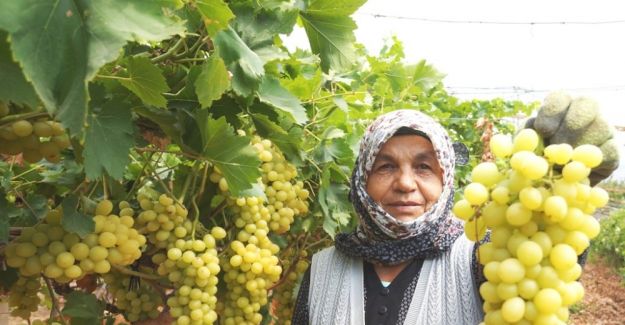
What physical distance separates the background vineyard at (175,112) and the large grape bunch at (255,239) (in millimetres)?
15

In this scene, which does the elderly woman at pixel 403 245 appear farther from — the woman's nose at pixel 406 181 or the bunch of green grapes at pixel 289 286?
the bunch of green grapes at pixel 289 286

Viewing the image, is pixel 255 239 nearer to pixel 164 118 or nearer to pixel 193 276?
pixel 193 276

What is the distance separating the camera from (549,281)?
928 mm

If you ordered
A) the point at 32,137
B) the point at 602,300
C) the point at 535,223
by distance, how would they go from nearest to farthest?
the point at 535,223, the point at 32,137, the point at 602,300

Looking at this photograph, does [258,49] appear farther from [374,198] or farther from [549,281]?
[549,281]

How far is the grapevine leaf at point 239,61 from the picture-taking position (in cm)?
114

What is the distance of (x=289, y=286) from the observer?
204 cm

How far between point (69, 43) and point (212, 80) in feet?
1.40

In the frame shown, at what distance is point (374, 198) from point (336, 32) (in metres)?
0.47

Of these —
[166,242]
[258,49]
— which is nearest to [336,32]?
[258,49]

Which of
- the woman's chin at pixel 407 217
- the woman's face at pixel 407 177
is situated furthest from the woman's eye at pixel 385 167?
the woman's chin at pixel 407 217

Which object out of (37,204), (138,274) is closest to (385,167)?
(138,274)

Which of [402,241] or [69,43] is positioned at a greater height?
[69,43]

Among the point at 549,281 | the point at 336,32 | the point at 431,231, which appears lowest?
the point at 549,281
